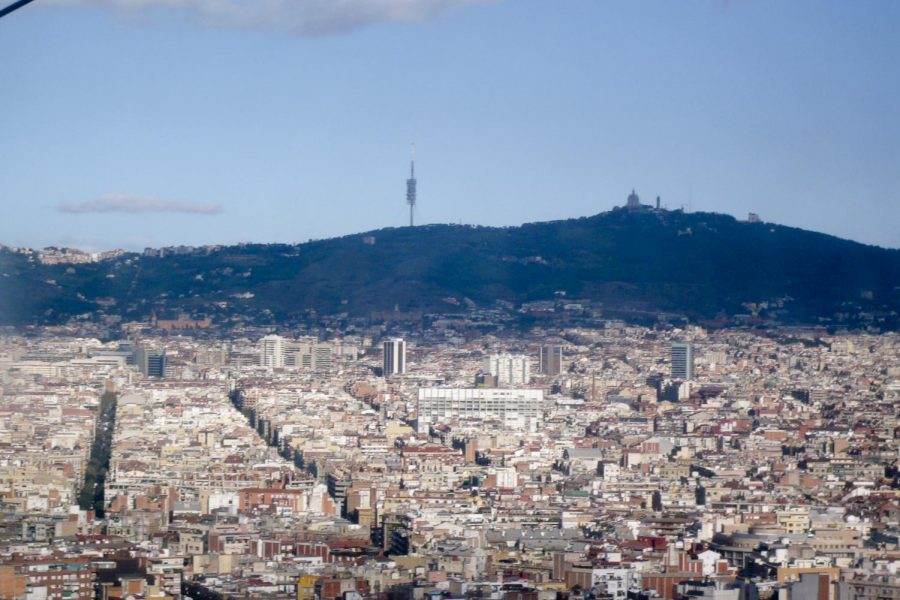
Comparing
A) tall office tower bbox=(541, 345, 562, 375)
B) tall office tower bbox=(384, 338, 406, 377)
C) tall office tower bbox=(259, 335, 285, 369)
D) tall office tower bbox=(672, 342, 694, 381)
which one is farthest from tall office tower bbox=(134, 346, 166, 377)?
tall office tower bbox=(672, 342, 694, 381)

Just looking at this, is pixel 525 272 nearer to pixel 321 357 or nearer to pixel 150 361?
pixel 321 357

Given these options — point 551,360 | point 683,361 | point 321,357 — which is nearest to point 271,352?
point 321,357

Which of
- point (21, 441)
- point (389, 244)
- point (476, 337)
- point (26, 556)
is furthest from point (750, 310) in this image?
point (26, 556)

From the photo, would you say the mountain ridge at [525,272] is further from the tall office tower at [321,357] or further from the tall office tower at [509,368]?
the tall office tower at [509,368]

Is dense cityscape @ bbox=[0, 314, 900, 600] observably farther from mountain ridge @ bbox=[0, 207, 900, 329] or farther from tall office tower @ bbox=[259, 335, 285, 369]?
mountain ridge @ bbox=[0, 207, 900, 329]

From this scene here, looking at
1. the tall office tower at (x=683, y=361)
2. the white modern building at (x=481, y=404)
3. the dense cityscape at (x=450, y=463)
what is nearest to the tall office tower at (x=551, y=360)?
the dense cityscape at (x=450, y=463)

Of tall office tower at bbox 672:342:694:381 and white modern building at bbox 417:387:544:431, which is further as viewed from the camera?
tall office tower at bbox 672:342:694:381
